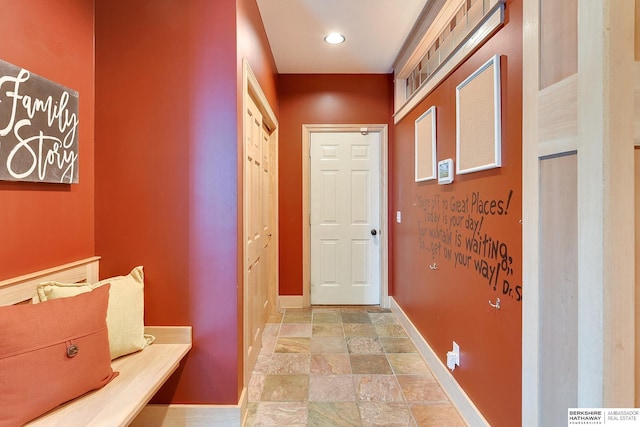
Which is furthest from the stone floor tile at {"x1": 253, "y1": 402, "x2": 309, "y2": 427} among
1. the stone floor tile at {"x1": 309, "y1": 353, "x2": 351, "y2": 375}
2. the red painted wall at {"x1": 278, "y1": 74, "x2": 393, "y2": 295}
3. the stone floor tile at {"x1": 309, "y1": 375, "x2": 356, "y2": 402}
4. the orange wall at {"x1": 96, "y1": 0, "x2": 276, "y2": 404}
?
the red painted wall at {"x1": 278, "y1": 74, "x2": 393, "y2": 295}

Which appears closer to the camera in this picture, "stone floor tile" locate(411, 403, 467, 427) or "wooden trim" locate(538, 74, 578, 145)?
"wooden trim" locate(538, 74, 578, 145)

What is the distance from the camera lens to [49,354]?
0.99 m

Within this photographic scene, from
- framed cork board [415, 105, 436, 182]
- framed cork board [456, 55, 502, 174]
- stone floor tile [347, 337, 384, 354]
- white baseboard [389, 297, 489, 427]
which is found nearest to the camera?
framed cork board [456, 55, 502, 174]

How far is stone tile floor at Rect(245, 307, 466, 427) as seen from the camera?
1.68m

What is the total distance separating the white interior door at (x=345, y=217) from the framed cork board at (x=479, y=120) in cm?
171

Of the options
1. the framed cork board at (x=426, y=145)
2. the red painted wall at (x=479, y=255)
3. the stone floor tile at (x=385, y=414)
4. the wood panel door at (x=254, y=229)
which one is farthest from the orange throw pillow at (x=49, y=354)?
the framed cork board at (x=426, y=145)

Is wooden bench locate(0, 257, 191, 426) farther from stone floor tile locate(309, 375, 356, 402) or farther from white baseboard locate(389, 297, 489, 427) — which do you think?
white baseboard locate(389, 297, 489, 427)

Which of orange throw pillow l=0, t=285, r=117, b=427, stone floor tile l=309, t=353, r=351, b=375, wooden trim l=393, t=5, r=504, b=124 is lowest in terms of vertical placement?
stone floor tile l=309, t=353, r=351, b=375

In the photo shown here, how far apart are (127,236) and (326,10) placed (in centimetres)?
205

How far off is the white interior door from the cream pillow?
2124 mm

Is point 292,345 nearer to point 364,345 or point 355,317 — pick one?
point 364,345

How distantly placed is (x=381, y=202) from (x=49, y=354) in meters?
2.94

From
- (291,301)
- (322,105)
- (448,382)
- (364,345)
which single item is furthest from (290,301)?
(322,105)

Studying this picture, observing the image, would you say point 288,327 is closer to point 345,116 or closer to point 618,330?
point 345,116
